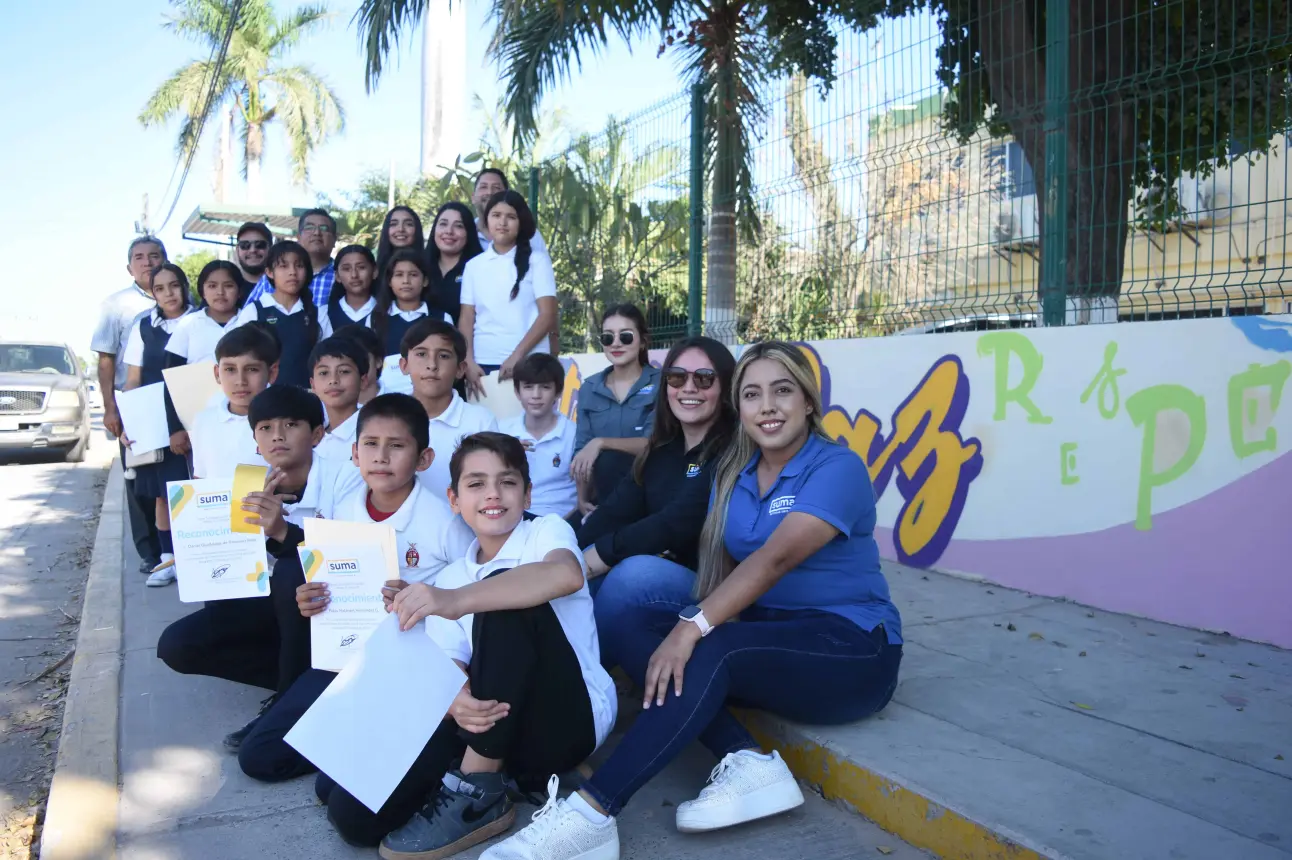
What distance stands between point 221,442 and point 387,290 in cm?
142

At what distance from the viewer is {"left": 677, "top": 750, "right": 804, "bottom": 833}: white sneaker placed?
267 centimetres

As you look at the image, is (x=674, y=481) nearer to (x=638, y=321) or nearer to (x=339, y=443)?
(x=638, y=321)

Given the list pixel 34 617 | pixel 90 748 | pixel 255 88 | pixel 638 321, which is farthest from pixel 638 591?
pixel 255 88

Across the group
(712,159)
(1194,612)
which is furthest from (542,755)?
(712,159)

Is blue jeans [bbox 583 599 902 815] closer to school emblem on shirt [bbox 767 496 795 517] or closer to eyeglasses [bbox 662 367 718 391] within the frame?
school emblem on shirt [bbox 767 496 795 517]

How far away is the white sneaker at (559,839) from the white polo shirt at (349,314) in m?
3.53

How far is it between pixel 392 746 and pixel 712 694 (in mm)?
829

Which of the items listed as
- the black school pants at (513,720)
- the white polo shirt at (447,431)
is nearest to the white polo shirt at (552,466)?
the white polo shirt at (447,431)

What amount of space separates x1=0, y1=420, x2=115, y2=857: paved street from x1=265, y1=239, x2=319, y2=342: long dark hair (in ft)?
6.47

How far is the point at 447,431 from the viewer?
4.14 metres

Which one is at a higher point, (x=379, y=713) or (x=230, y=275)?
(x=230, y=275)

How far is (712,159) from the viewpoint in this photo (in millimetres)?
6910

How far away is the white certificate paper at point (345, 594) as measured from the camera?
117 inches

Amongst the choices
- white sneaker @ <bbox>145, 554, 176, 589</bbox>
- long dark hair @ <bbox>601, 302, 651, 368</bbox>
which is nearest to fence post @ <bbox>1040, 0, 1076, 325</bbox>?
long dark hair @ <bbox>601, 302, 651, 368</bbox>
